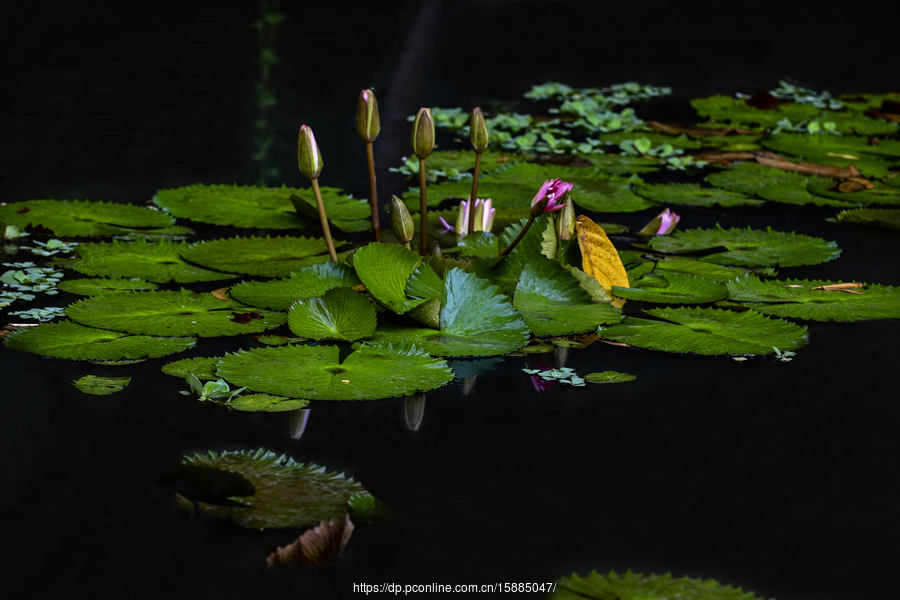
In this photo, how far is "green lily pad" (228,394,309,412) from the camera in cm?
116

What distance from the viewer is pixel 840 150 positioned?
3145 millimetres

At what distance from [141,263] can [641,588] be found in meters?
1.32

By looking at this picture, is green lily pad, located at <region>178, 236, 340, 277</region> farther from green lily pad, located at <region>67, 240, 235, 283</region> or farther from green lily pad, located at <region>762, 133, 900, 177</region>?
green lily pad, located at <region>762, 133, 900, 177</region>

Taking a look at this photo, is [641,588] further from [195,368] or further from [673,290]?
[673,290]

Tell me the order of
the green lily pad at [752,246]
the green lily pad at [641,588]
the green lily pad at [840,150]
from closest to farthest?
1. the green lily pad at [641,588]
2. the green lily pad at [752,246]
3. the green lily pad at [840,150]

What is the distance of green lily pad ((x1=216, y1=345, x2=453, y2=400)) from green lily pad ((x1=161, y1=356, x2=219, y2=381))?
32 mm

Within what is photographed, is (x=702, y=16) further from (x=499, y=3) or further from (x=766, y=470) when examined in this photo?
(x=766, y=470)

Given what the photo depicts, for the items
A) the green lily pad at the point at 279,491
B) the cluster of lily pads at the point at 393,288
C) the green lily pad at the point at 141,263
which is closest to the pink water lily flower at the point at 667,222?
the cluster of lily pads at the point at 393,288

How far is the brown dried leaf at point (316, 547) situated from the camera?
2.79 feet

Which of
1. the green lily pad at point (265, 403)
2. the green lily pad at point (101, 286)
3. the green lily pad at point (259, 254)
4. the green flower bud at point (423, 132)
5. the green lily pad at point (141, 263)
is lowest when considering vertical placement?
the green lily pad at point (265, 403)

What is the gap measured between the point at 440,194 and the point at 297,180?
0.52 m

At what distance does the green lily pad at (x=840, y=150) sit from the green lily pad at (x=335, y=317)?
2.12 meters

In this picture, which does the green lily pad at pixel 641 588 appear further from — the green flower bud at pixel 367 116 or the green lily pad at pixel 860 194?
the green lily pad at pixel 860 194

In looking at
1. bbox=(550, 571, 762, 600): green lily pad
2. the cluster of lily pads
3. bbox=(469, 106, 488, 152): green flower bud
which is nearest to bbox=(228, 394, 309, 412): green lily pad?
the cluster of lily pads
